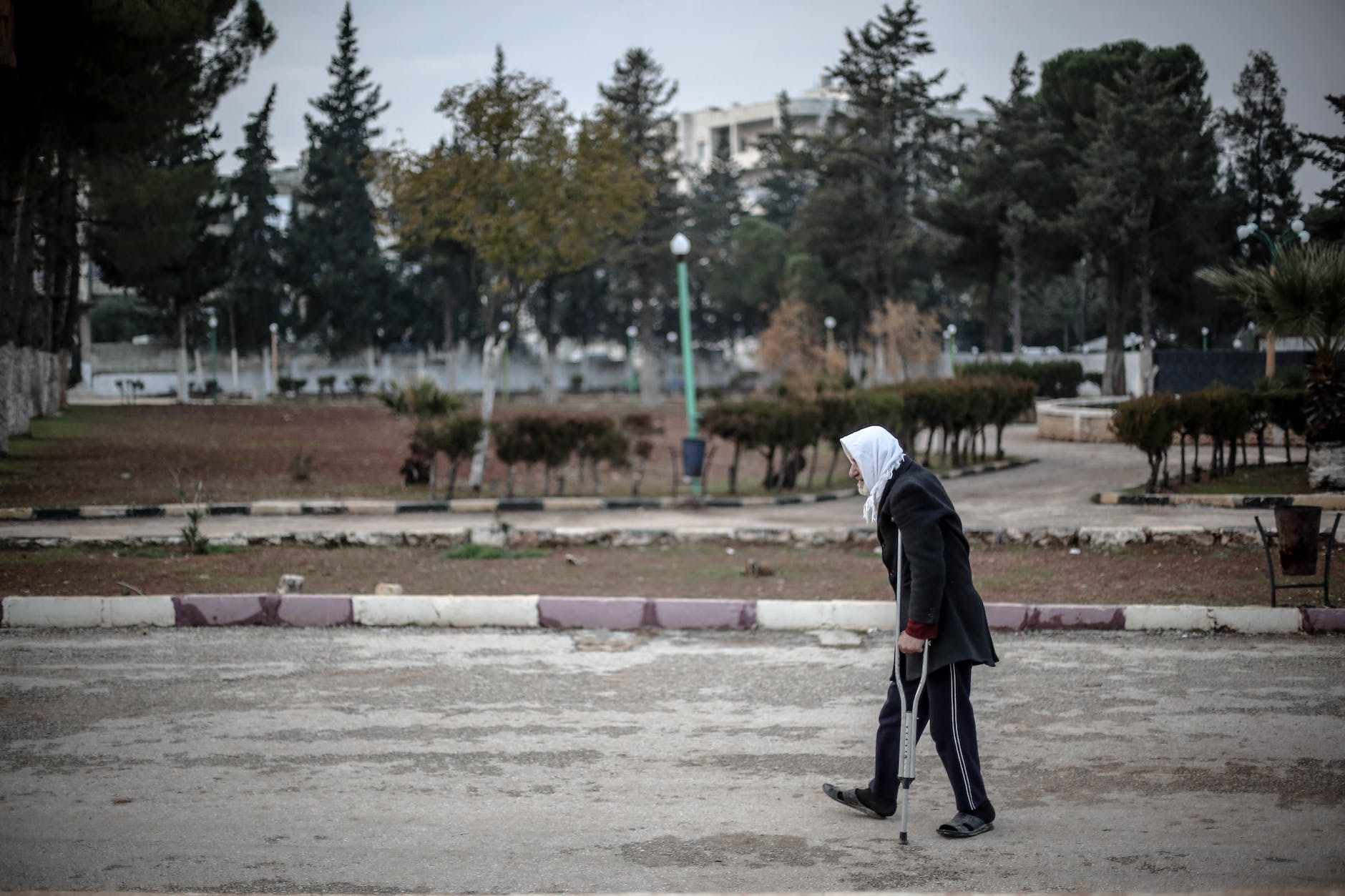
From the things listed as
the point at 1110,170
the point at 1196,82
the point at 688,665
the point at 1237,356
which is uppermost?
the point at 1196,82

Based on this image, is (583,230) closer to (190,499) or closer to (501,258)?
(501,258)

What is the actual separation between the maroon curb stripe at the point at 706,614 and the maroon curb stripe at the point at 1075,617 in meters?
2.15

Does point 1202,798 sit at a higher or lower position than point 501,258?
lower

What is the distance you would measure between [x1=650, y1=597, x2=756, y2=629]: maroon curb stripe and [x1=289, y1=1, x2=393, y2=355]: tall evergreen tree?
61718mm

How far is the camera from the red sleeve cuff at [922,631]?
16.9 ft

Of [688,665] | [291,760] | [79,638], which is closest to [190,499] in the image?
[79,638]

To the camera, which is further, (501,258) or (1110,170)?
(1110,170)

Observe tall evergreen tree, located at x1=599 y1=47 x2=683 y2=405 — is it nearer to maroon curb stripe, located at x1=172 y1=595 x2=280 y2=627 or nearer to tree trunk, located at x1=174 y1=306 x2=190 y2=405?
tree trunk, located at x1=174 y1=306 x2=190 y2=405

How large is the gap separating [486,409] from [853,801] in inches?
656

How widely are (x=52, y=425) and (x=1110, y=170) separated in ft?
121

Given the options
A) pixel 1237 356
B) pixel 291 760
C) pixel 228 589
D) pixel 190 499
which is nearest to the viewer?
pixel 291 760

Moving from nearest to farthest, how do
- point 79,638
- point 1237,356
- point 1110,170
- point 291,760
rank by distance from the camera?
point 291,760
point 79,638
point 1237,356
point 1110,170

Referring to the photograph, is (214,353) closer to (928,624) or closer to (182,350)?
(182,350)

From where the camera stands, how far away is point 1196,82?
57.4 meters
